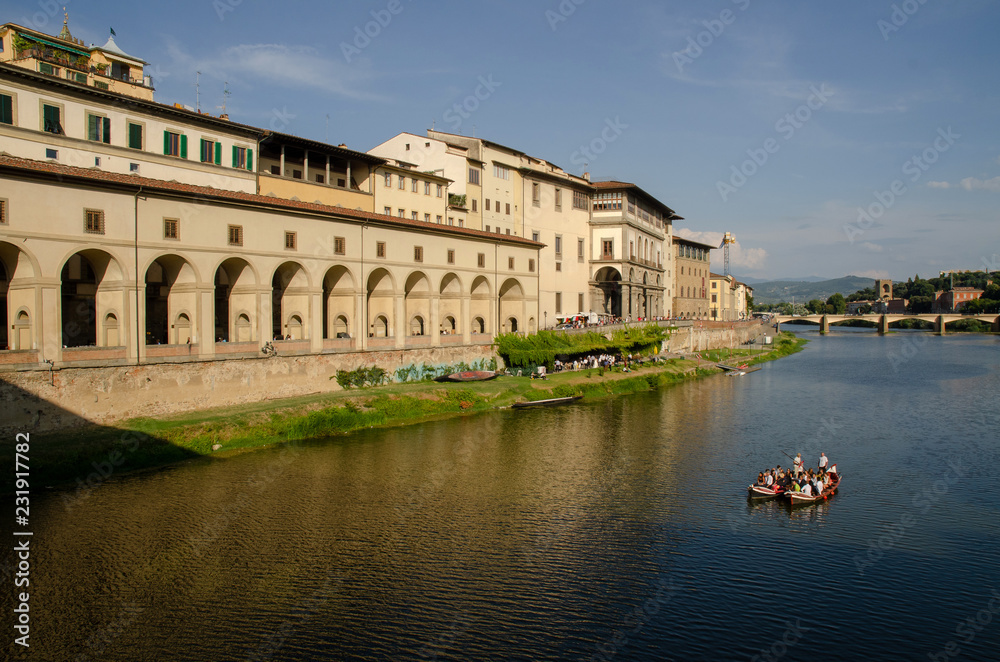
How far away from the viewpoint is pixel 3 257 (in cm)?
2923

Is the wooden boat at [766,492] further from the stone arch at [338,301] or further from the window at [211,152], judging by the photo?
the window at [211,152]

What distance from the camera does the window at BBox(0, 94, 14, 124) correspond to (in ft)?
99.5

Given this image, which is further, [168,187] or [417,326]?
[417,326]

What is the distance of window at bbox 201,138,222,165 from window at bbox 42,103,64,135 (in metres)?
7.56

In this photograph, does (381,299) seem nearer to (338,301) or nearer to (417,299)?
(417,299)

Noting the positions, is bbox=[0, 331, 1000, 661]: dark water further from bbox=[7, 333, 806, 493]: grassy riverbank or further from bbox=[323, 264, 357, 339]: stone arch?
bbox=[323, 264, 357, 339]: stone arch

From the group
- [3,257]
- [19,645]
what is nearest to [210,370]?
[3,257]

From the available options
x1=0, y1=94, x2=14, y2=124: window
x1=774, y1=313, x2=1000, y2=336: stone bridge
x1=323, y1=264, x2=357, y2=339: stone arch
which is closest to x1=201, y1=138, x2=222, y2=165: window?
x1=323, y1=264, x2=357, y2=339: stone arch

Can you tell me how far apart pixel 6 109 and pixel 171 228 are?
861 centimetres

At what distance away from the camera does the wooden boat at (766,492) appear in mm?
25359

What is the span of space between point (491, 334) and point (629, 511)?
28935 millimetres

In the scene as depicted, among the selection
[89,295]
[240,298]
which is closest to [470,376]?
[240,298]

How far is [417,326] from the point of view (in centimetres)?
4969

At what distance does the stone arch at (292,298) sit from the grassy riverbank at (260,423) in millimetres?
4856
